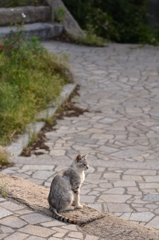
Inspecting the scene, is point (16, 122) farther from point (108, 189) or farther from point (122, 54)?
point (122, 54)

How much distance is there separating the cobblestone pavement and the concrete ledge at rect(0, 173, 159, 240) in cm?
16

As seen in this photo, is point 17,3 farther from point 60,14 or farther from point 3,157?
point 3,157

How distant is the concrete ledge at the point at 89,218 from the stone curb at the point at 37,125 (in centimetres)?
186

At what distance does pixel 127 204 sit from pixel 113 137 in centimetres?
271

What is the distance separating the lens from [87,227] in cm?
582

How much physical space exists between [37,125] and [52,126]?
0.37m

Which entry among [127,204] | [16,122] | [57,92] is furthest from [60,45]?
[127,204]

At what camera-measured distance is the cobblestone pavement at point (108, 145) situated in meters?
6.04

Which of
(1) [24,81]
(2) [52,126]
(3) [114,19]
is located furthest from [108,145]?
(3) [114,19]

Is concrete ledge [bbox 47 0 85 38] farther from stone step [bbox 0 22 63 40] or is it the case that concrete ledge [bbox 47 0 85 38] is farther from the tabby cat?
the tabby cat

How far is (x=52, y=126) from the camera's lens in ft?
33.1

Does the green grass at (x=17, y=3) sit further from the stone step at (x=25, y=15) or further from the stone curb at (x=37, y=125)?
the stone curb at (x=37, y=125)

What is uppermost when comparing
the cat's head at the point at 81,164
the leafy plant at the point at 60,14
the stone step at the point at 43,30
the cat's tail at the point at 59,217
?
the cat's head at the point at 81,164

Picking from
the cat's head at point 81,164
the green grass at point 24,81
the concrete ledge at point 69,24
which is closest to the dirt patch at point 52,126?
the green grass at point 24,81
